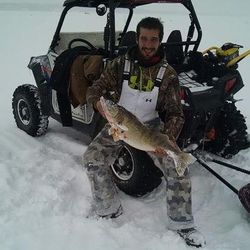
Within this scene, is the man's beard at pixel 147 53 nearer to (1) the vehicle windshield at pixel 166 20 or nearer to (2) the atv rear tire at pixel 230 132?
(2) the atv rear tire at pixel 230 132

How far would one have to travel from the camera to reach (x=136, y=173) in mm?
3980

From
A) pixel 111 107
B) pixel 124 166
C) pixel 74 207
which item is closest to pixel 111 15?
pixel 124 166

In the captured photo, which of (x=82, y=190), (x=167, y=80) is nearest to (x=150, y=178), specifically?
(x=82, y=190)

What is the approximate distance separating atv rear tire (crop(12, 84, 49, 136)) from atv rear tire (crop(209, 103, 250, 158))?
2.22 metres

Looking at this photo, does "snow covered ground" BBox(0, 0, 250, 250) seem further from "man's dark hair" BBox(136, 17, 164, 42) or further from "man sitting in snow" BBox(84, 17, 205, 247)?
"man's dark hair" BBox(136, 17, 164, 42)

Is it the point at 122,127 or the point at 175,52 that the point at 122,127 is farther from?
the point at 175,52

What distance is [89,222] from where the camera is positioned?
11.8ft

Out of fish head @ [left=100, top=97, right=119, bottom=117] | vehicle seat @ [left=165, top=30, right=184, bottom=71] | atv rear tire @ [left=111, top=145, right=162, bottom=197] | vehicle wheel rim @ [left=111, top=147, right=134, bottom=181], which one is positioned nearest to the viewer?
fish head @ [left=100, top=97, right=119, bottom=117]

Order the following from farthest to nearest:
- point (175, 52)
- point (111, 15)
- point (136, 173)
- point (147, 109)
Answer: point (175, 52) → point (111, 15) → point (136, 173) → point (147, 109)

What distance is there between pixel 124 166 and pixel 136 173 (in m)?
0.26

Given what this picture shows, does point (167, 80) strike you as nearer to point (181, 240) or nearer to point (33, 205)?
point (181, 240)

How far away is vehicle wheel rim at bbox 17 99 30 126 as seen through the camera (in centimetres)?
562

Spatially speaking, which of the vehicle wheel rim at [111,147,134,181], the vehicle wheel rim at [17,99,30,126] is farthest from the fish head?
the vehicle wheel rim at [17,99,30,126]

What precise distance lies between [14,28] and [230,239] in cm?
1583
